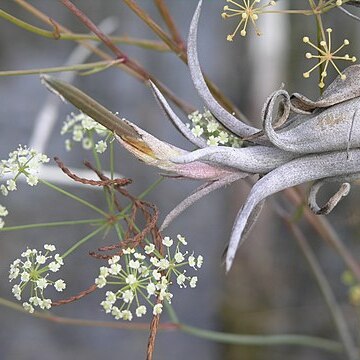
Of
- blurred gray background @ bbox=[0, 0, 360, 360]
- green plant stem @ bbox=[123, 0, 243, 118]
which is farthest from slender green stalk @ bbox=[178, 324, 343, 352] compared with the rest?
blurred gray background @ bbox=[0, 0, 360, 360]

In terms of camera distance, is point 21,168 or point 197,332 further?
point 197,332

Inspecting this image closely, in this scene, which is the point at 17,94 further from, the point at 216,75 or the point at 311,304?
the point at 311,304

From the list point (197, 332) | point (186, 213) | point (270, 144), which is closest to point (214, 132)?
point (270, 144)

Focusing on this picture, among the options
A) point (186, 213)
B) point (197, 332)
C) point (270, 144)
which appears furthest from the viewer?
point (186, 213)

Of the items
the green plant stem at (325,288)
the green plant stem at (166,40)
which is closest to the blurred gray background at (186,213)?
the green plant stem at (325,288)

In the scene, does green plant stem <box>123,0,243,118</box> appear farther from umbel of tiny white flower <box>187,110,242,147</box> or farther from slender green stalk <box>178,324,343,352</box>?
slender green stalk <box>178,324,343,352</box>

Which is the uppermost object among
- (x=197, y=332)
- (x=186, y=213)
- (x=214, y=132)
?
(x=186, y=213)

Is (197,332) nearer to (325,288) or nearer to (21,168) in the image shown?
(325,288)
